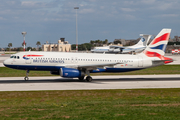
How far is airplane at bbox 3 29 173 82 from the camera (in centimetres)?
3641

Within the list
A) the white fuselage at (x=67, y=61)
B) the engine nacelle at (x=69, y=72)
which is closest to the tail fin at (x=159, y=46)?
the white fuselage at (x=67, y=61)

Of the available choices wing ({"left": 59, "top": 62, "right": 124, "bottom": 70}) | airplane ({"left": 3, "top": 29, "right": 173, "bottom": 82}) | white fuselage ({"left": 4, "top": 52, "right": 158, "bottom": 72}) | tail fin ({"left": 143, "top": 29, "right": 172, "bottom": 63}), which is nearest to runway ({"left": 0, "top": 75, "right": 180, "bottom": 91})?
airplane ({"left": 3, "top": 29, "right": 173, "bottom": 82})

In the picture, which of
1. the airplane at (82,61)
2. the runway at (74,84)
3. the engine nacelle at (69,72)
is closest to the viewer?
the runway at (74,84)

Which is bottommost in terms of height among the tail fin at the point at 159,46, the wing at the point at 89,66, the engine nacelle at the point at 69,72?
the engine nacelle at the point at 69,72

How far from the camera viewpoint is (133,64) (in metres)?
40.4

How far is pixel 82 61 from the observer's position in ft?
126

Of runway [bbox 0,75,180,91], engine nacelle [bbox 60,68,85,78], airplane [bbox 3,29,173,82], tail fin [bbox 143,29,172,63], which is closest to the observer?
runway [bbox 0,75,180,91]

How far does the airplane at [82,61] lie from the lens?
36.4 m

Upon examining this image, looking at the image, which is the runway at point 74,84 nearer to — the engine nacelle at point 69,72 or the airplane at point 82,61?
the engine nacelle at point 69,72

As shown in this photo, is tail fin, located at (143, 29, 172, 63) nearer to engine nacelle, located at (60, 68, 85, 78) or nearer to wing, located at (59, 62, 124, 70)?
wing, located at (59, 62, 124, 70)

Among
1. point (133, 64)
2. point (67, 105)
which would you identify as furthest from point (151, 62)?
point (67, 105)

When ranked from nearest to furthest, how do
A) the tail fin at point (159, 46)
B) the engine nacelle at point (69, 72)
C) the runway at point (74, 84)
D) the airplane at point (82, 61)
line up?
the runway at point (74, 84) → the engine nacelle at point (69, 72) → the airplane at point (82, 61) → the tail fin at point (159, 46)

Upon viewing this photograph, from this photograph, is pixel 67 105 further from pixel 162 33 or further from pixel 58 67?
pixel 162 33

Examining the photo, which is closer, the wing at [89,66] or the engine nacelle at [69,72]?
the engine nacelle at [69,72]
